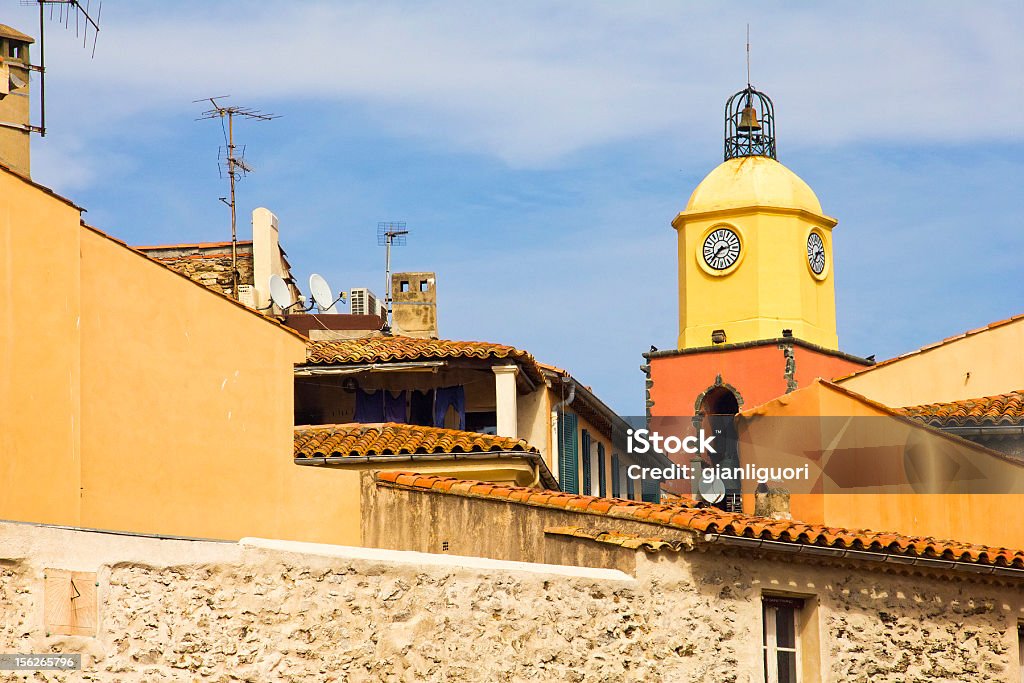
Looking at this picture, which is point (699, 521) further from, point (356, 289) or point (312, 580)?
point (356, 289)

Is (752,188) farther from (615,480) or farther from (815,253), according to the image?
(615,480)

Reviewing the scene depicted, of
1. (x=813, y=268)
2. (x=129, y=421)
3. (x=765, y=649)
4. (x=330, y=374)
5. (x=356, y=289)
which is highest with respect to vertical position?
(x=813, y=268)

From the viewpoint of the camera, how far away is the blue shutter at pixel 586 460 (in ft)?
101

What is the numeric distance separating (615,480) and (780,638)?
17.1 meters

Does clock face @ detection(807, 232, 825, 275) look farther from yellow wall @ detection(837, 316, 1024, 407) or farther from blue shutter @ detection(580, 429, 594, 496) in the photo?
blue shutter @ detection(580, 429, 594, 496)

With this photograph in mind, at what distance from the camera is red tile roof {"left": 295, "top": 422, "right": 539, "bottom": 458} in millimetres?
23750

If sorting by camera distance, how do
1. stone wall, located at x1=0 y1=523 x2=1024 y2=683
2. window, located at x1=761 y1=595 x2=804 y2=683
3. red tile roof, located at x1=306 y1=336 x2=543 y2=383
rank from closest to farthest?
stone wall, located at x1=0 y1=523 x2=1024 y2=683
window, located at x1=761 y1=595 x2=804 y2=683
red tile roof, located at x1=306 y1=336 x2=543 y2=383

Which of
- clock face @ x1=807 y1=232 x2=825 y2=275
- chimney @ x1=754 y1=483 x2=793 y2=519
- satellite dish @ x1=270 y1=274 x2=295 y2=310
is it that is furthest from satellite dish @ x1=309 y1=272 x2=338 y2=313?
clock face @ x1=807 y1=232 x2=825 y2=275

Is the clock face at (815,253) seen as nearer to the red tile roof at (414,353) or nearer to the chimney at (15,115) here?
the red tile roof at (414,353)

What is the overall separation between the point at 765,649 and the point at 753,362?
35361mm

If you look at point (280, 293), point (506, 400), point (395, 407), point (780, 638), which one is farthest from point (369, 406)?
point (780, 638)

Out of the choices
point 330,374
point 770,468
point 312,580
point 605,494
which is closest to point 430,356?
point 330,374

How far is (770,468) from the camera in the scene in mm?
24062

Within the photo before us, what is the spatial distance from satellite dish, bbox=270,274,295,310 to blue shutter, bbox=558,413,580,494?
5598mm
